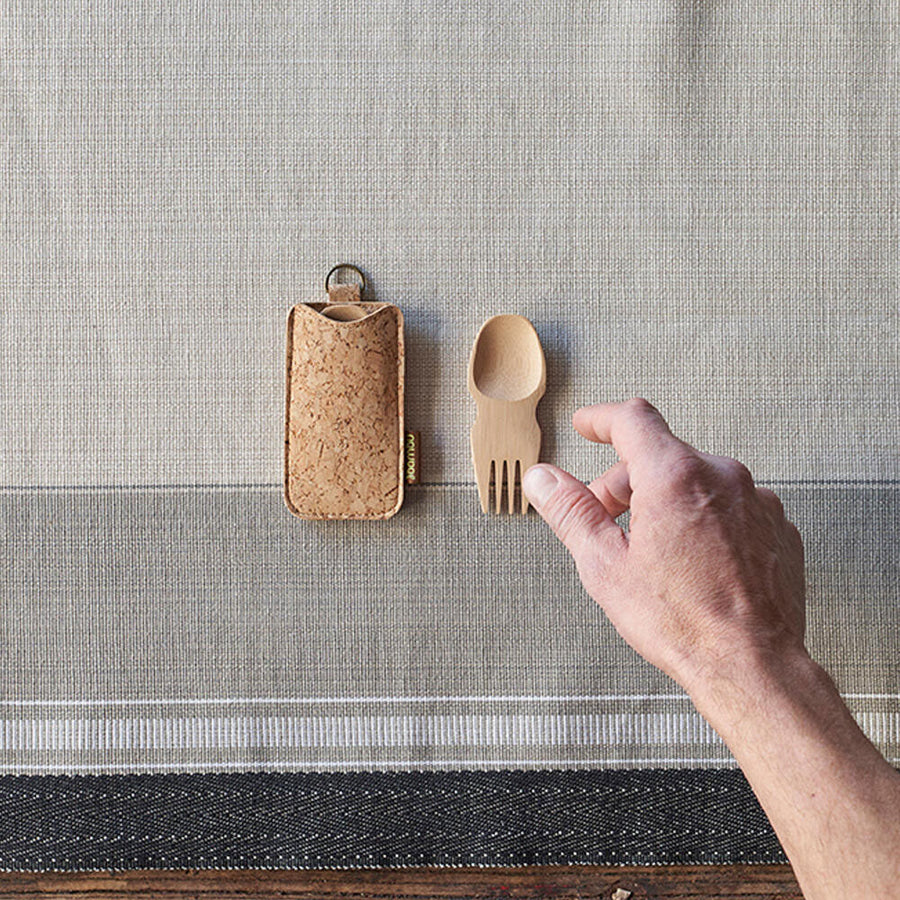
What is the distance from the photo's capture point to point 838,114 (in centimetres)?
69

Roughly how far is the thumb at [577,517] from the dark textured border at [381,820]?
0.90ft

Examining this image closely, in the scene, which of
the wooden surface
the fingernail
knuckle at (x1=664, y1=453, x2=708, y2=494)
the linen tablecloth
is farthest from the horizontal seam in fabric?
the wooden surface

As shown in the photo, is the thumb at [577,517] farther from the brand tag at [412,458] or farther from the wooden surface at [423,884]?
the wooden surface at [423,884]

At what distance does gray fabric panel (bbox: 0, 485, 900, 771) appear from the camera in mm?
673

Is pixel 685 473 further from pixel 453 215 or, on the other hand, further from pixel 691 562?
pixel 453 215

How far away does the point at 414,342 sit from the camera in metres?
0.68

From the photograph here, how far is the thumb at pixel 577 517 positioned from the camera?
0.51 meters

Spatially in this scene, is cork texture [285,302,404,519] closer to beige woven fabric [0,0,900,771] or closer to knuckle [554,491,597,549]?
beige woven fabric [0,0,900,771]

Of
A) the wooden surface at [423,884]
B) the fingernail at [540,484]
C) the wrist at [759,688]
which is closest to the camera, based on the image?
the wrist at [759,688]

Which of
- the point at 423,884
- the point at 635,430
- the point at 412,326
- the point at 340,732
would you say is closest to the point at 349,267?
the point at 412,326

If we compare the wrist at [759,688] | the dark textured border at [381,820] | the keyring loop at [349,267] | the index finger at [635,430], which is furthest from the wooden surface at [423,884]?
the keyring loop at [349,267]

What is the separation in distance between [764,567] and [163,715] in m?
0.53

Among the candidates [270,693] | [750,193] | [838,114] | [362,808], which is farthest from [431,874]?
[838,114]

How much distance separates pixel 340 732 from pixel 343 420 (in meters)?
0.29
